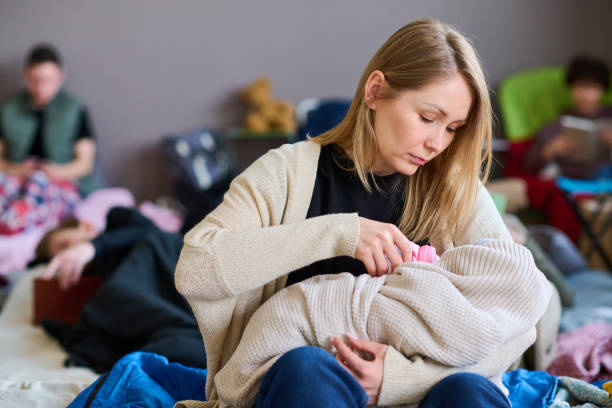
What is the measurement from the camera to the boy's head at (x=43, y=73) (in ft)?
11.0

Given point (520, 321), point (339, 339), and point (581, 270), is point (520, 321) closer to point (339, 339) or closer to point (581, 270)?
point (339, 339)

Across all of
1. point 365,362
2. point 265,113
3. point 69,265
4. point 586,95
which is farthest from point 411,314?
point 586,95

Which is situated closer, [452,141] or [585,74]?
[452,141]

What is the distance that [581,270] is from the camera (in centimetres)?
261

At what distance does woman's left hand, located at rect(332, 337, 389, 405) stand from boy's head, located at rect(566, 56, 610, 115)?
3.23 meters

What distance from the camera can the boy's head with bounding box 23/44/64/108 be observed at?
11.0 feet

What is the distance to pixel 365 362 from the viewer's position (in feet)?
2.90

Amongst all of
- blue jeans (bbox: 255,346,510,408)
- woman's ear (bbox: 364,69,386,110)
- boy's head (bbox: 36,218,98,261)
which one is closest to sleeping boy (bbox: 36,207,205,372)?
boy's head (bbox: 36,218,98,261)

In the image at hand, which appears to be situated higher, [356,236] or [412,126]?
[412,126]

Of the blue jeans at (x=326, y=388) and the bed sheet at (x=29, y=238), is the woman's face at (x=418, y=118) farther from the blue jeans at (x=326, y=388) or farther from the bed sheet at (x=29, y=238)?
the bed sheet at (x=29, y=238)

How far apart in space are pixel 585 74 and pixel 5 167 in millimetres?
3494

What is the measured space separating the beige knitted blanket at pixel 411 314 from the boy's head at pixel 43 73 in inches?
116

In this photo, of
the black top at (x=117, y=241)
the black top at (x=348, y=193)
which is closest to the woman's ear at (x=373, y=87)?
the black top at (x=348, y=193)

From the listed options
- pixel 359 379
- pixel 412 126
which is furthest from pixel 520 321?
pixel 412 126
